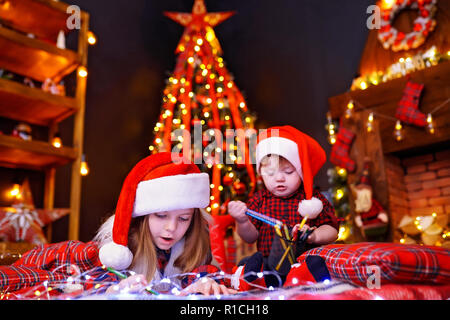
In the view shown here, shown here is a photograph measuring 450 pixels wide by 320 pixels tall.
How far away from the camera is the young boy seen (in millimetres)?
1479

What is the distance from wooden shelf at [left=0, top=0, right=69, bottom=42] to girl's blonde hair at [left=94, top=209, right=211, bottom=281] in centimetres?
228

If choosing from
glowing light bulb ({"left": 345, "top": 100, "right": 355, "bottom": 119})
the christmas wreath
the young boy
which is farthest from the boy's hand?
the christmas wreath

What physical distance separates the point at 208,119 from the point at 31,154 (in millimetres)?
1549

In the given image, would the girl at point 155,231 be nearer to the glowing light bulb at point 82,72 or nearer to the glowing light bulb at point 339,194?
the glowing light bulb at point 82,72

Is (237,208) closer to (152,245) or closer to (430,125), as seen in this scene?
(152,245)

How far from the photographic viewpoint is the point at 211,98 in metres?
3.85

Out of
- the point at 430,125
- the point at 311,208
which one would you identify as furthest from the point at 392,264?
the point at 430,125

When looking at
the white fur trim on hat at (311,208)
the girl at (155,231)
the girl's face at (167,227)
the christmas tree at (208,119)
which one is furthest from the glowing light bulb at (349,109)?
the girl's face at (167,227)

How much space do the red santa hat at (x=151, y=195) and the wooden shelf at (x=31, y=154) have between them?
1.83 m

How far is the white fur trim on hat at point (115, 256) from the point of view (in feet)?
3.57

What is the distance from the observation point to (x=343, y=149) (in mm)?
3379

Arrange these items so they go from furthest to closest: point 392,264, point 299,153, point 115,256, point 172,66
A: point 172,66 → point 299,153 → point 115,256 → point 392,264

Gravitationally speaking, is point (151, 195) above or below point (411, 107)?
below

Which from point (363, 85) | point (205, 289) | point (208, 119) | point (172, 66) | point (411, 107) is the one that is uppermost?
point (172, 66)
